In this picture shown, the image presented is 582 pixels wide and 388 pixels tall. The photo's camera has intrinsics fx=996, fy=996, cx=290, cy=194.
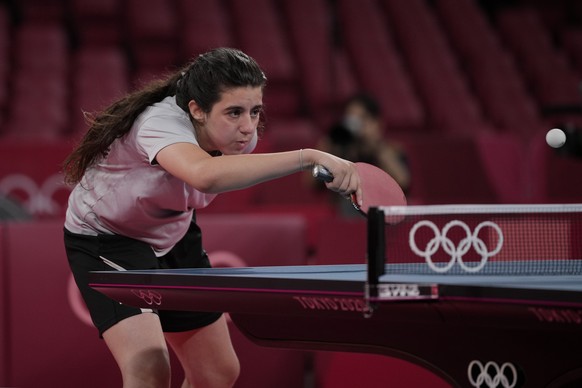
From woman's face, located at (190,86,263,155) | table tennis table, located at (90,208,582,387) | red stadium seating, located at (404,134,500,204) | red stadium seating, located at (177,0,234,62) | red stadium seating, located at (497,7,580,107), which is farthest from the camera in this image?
red stadium seating, located at (497,7,580,107)

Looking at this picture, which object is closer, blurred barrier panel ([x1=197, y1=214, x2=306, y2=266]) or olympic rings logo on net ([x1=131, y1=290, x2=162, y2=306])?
olympic rings logo on net ([x1=131, y1=290, x2=162, y2=306])

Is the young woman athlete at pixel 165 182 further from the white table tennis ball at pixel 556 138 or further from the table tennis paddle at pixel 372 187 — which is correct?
the white table tennis ball at pixel 556 138

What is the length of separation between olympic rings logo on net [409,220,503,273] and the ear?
2.83ft

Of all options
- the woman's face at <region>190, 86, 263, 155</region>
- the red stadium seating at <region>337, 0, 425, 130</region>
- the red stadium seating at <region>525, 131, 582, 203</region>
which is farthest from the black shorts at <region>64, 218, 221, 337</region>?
the red stadium seating at <region>337, 0, 425, 130</region>

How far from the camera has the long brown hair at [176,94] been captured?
298cm

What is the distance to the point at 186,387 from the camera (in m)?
3.58

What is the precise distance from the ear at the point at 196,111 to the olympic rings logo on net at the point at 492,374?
113 centimetres

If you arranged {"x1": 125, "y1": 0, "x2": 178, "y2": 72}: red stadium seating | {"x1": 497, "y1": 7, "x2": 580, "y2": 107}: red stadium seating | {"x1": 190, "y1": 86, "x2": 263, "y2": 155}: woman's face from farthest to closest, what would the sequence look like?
{"x1": 497, "y1": 7, "x2": 580, "y2": 107}: red stadium seating
{"x1": 125, "y1": 0, "x2": 178, "y2": 72}: red stadium seating
{"x1": 190, "y1": 86, "x2": 263, "y2": 155}: woman's face

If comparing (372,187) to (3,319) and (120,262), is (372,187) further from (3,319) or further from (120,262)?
(3,319)

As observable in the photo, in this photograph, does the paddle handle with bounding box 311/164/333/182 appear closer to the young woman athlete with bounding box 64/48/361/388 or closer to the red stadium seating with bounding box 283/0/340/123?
the young woman athlete with bounding box 64/48/361/388

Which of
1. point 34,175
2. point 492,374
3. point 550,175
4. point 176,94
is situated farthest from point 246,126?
point 550,175

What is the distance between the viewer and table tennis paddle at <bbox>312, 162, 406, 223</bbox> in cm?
265

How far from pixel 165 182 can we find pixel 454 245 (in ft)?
3.42

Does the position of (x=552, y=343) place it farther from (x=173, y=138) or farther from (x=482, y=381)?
(x=173, y=138)
